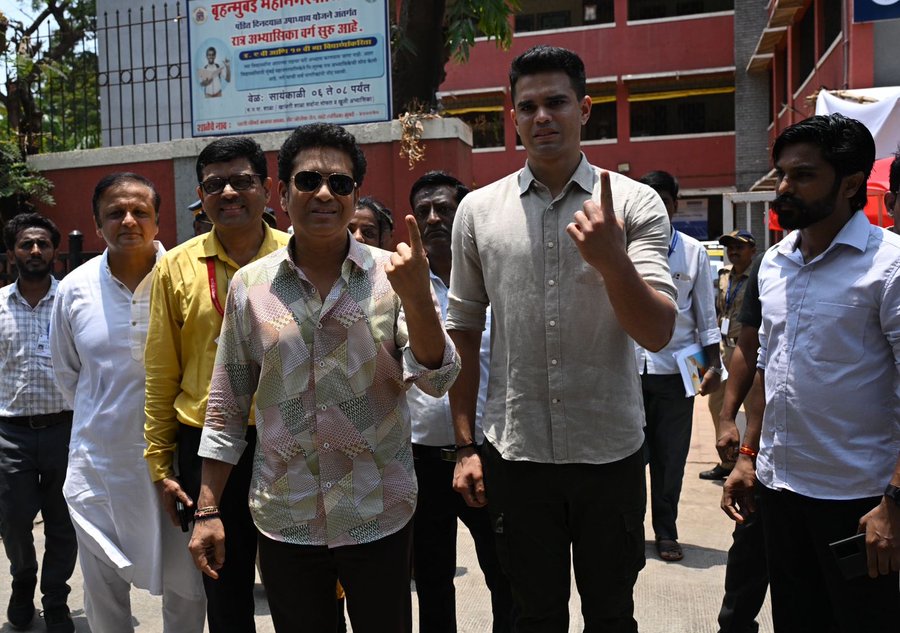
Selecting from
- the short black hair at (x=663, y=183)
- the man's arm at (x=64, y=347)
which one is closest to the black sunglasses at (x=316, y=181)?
the man's arm at (x=64, y=347)

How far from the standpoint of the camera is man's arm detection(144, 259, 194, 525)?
285 centimetres

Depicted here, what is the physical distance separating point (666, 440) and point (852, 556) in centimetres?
249

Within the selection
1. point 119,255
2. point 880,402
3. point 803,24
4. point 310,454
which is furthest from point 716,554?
point 803,24

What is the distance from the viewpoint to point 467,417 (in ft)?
8.73

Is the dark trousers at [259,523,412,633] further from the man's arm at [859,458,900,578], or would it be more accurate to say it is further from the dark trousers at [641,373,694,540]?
the dark trousers at [641,373,694,540]

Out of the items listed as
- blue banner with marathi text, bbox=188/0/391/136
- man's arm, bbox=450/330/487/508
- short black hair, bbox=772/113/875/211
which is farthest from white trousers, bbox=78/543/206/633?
blue banner with marathi text, bbox=188/0/391/136

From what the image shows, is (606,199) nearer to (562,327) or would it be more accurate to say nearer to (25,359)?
(562,327)

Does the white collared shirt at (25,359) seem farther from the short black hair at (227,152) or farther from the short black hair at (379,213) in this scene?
the short black hair at (227,152)

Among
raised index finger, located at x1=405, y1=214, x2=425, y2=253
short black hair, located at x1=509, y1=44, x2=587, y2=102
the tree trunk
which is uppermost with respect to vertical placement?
the tree trunk

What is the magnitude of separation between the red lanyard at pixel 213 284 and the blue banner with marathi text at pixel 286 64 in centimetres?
Result: 503

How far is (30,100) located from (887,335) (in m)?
9.18

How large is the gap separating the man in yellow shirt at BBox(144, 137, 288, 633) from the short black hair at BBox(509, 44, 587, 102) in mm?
1081

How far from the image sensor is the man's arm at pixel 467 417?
8.63 ft

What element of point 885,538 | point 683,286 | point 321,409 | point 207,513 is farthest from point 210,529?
point 683,286
